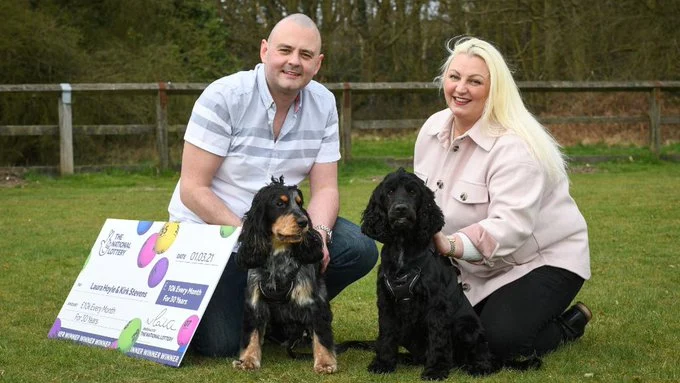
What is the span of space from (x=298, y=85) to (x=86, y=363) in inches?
69.9

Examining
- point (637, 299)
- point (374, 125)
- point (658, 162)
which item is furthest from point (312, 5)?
point (637, 299)

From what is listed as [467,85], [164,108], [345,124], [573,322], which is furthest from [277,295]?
[345,124]

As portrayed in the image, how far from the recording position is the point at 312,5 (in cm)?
2323

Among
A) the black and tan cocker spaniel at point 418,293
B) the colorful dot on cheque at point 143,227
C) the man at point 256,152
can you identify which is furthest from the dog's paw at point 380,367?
the colorful dot on cheque at point 143,227

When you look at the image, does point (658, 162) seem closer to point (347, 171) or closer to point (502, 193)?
point (347, 171)

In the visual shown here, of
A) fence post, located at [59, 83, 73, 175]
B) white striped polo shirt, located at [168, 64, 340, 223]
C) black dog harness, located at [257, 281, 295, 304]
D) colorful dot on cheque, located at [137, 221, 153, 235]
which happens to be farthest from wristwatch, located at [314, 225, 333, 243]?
fence post, located at [59, 83, 73, 175]

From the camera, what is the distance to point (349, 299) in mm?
6738

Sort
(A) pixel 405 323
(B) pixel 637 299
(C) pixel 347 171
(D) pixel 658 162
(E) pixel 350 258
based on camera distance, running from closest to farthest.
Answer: (A) pixel 405 323, (E) pixel 350 258, (B) pixel 637 299, (C) pixel 347 171, (D) pixel 658 162

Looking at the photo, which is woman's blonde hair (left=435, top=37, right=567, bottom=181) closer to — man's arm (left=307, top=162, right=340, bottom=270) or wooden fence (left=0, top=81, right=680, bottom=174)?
man's arm (left=307, top=162, right=340, bottom=270)

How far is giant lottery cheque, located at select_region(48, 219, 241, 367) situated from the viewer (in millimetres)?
4992

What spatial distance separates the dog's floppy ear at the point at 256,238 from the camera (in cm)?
477

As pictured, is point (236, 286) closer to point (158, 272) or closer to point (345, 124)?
point (158, 272)

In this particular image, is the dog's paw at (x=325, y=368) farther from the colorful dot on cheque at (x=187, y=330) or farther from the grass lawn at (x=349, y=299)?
the colorful dot on cheque at (x=187, y=330)

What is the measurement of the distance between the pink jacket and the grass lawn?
52cm
